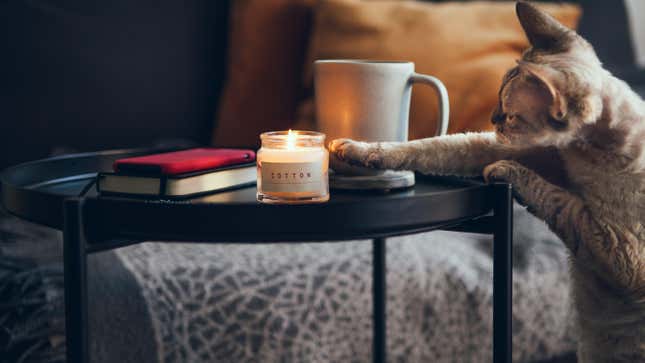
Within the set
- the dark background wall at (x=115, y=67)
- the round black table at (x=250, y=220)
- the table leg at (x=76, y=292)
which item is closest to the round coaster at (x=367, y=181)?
the round black table at (x=250, y=220)

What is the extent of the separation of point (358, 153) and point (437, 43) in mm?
865

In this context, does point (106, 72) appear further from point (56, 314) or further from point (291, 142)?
point (291, 142)

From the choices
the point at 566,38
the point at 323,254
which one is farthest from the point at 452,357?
the point at 566,38

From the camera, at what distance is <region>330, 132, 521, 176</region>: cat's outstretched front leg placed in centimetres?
79

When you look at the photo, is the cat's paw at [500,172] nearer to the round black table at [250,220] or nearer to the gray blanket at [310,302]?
the round black table at [250,220]

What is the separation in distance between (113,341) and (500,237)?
26.3 inches

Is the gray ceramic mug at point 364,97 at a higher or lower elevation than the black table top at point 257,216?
higher

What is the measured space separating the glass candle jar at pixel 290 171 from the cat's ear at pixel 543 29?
0.26m

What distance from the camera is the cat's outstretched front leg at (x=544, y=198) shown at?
79 centimetres

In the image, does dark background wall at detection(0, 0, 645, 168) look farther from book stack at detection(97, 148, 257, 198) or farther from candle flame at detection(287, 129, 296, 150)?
candle flame at detection(287, 129, 296, 150)

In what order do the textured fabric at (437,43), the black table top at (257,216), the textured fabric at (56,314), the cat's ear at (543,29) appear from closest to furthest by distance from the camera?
the black table top at (257,216) < the cat's ear at (543,29) < the textured fabric at (56,314) < the textured fabric at (437,43)

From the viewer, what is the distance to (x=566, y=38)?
769 millimetres

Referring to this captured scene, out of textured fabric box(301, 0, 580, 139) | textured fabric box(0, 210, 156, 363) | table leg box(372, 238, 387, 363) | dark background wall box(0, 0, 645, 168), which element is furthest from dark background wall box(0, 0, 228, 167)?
table leg box(372, 238, 387, 363)

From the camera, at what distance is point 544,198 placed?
2.60 ft
